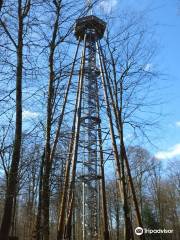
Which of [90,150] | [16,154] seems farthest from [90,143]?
[16,154]

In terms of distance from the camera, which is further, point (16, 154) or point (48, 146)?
point (16, 154)

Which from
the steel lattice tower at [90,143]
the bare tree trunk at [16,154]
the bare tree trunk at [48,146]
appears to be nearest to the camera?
the bare tree trunk at [48,146]

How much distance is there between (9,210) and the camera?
6.61 meters

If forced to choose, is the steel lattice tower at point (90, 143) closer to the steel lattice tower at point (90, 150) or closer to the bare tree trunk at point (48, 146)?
the steel lattice tower at point (90, 150)

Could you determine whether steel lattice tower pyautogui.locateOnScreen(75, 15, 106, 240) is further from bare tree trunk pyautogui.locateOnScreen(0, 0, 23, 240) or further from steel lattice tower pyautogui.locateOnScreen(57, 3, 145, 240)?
bare tree trunk pyautogui.locateOnScreen(0, 0, 23, 240)

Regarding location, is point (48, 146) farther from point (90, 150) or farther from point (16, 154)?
point (90, 150)

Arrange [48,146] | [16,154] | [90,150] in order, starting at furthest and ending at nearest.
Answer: [90,150] → [16,154] → [48,146]

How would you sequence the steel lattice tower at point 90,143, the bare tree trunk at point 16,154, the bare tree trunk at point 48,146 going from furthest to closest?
1. the steel lattice tower at point 90,143
2. the bare tree trunk at point 16,154
3. the bare tree trunk at point 48,146

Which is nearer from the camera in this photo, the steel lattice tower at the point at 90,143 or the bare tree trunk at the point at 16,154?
the bare tree trunk at the point at 16,154

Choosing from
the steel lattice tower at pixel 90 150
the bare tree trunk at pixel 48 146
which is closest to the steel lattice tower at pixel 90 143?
the steel lattice tower at pixel 90 150

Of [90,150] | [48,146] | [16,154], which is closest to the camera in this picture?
[48,146]

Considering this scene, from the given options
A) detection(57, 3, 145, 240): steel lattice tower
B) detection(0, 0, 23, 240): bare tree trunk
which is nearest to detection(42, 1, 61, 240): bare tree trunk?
detection(0, 0, 23, 240): bare tree trunk

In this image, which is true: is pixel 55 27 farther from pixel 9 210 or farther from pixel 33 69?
pixel 9 210

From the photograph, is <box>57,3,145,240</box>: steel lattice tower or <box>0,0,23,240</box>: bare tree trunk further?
<box>57,3,145,240</box>: steel lattice tower
